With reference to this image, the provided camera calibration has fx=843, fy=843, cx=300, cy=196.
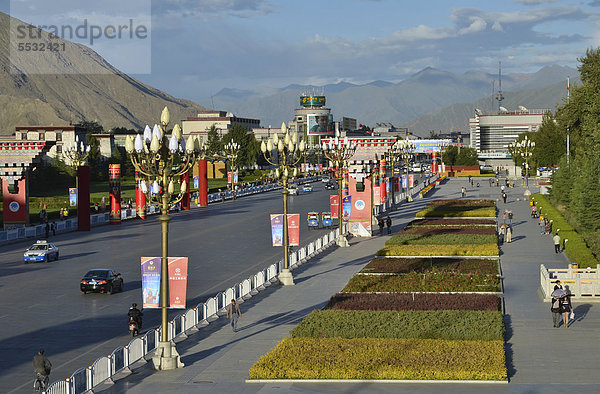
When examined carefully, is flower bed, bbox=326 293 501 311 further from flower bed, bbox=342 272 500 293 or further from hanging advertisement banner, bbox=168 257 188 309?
hanging advertisement banner, bbox=168 257 188 309

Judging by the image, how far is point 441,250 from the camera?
51.5 meters

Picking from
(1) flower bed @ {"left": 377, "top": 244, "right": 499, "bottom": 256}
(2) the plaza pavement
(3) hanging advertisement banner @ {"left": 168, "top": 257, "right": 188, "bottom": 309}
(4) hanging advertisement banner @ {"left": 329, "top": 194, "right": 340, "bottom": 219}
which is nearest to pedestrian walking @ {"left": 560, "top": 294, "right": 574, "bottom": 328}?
(2) the plaza pavement

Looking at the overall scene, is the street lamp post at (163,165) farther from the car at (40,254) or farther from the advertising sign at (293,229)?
the car at (40,254)

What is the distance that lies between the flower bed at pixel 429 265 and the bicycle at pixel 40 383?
23669 mm

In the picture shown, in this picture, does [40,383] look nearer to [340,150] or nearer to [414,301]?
[414,301]

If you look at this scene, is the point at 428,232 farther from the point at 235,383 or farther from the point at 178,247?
the point at 235,383

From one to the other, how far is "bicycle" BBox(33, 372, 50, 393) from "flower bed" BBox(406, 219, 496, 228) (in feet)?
162

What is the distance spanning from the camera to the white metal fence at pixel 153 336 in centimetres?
2130

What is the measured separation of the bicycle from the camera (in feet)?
71.0

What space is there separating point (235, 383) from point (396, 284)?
17.3 meters

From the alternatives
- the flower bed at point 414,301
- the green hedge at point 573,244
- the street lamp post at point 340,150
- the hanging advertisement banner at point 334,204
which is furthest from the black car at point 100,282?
the hanging advertisement banner at point 334,204

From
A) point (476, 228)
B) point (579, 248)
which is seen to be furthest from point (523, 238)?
point (579, 248)

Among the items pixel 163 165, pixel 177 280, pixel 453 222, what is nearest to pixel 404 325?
pixel 177 280

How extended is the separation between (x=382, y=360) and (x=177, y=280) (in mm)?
6945
